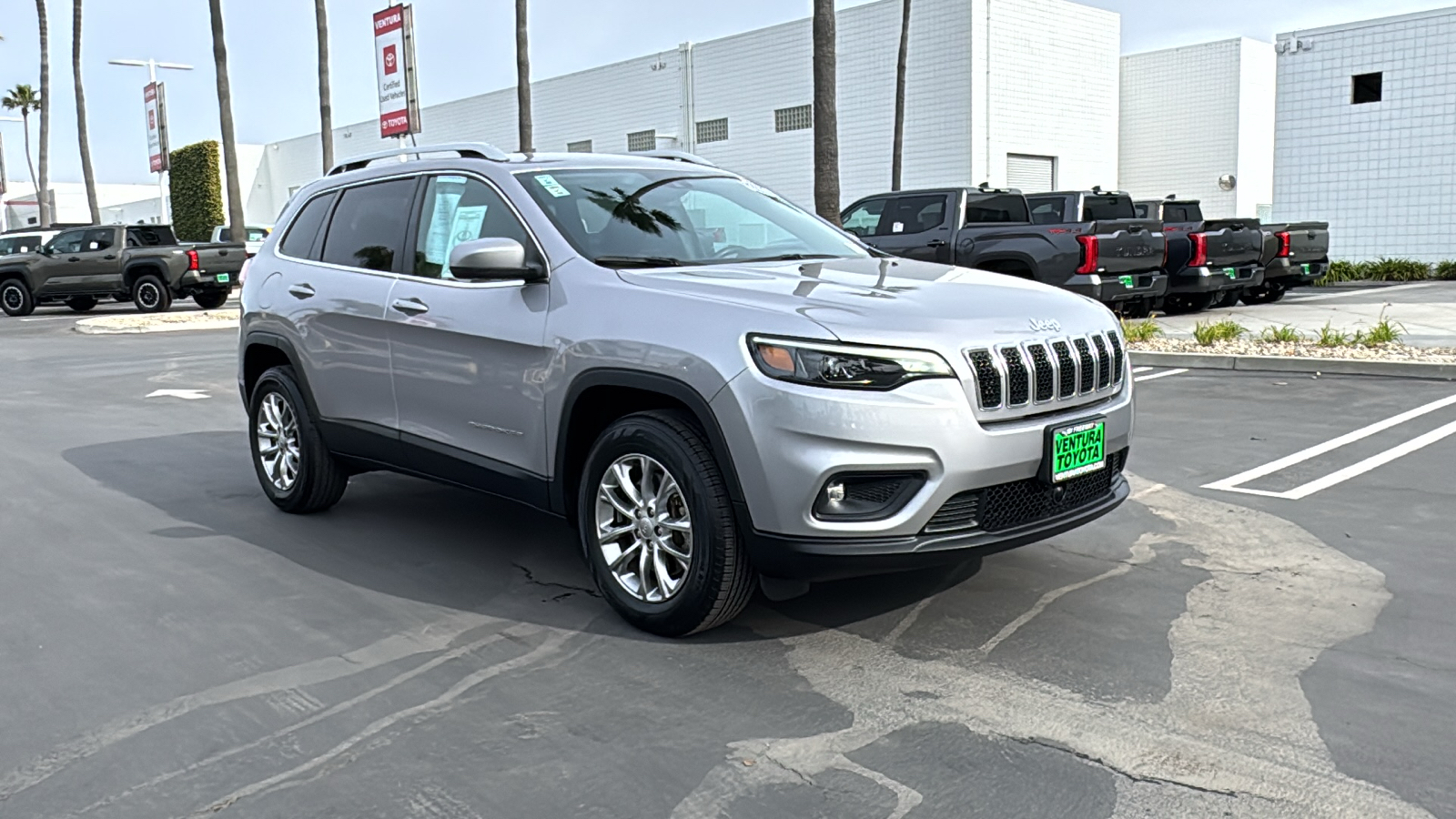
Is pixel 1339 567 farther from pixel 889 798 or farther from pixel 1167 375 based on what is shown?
pixel 1167 375

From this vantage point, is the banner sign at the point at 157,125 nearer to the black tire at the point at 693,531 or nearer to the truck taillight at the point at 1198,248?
the truck taillight at the point at 1198,248

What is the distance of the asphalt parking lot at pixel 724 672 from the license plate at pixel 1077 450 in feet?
1.94

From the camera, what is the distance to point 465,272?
4.84 metres

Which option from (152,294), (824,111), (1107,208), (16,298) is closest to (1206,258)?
(1107,208)

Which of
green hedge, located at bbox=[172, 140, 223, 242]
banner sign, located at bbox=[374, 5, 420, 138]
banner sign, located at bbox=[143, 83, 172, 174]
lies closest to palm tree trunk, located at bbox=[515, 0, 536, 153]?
banner sign, located at bbox=[374, 5, 420, 138]

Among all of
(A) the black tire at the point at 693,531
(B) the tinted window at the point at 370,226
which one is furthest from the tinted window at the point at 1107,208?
(A) the black tire at the point at 693,531

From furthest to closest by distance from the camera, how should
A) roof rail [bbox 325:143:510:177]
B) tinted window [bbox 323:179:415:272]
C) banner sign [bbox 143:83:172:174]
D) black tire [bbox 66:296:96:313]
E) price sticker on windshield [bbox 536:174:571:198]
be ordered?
banner sign [bbox 143:83:172:174] < black tire [bbox 66:296:96:313] < tinted window [bbox 323:179:415:272] < roof rail [bbox 325:143:510:177] < price sticker on windshield [bbox 536:174:571:198]

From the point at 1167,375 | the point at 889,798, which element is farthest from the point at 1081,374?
the point at 1167,375

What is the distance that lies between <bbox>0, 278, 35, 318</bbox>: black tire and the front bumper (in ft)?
69.0

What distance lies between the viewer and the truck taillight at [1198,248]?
17609mm

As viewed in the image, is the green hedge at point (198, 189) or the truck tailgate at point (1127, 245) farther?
the green hedge at point (198, 189)

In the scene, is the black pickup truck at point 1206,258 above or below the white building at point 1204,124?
below

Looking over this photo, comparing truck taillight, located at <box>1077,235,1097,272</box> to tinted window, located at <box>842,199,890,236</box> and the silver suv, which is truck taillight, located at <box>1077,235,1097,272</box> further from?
the silver suv

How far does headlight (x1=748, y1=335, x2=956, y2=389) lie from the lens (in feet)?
13.2
